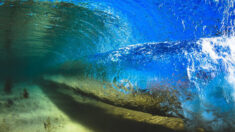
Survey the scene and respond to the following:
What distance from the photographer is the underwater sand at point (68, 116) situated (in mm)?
2896

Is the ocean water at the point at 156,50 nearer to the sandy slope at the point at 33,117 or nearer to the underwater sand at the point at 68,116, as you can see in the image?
the underwater sand at the point at 68,116

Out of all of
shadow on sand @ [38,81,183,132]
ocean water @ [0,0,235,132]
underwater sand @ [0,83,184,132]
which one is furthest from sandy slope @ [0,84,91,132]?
ocean water @ [0,0,235,132]

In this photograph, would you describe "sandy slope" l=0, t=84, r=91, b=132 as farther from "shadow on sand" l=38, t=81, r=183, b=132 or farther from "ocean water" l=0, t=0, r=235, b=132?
"ocean water" l=0, t=0, r=235, b=132

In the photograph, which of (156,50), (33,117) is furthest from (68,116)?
(156,50)

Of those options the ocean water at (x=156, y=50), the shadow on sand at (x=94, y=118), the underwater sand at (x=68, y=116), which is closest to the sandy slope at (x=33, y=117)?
the underwater sand at (x=68, y=116)

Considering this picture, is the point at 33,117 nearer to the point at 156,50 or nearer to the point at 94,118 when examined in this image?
the point at 94,118

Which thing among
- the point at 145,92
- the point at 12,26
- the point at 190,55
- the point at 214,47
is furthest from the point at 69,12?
the point at 214,47

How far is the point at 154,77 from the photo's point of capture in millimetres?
2426

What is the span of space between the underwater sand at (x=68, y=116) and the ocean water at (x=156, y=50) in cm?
14

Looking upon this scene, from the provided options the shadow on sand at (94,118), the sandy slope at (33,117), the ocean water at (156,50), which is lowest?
the sandy slope at (33,117)

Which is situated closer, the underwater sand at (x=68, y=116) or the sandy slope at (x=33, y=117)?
the underwater sand at (x=68, y=116)

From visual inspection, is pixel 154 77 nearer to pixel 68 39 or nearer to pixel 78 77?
pixel 78 77

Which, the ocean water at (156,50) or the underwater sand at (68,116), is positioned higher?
the ocean water at (156,50)

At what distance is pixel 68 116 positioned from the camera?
439 cm
